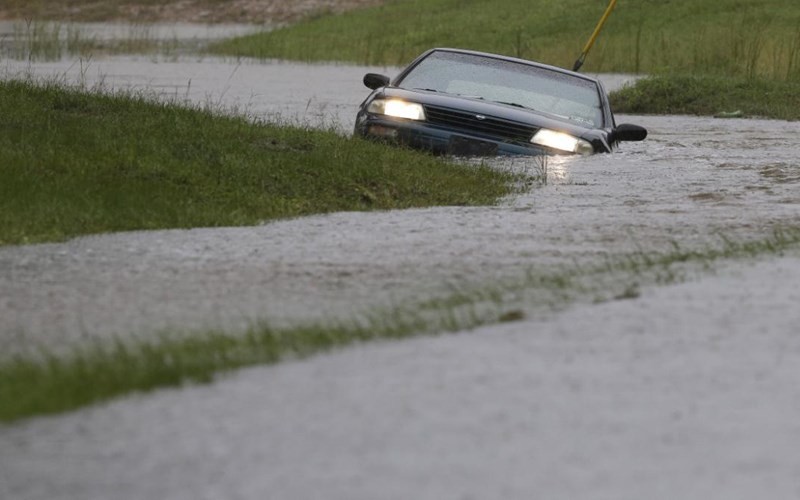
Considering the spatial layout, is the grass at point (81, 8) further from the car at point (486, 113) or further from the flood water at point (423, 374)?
the flood water at point (423, 374)

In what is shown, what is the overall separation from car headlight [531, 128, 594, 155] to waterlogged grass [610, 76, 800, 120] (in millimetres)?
11143

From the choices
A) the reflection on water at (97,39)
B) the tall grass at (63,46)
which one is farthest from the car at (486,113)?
the tall grass at (63,46)

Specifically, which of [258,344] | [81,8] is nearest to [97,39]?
[81,8]

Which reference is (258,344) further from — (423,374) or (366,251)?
(366,251)

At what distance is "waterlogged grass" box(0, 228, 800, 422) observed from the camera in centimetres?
547

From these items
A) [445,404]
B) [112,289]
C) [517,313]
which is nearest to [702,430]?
[445,404]

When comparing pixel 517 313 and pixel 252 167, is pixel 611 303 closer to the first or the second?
pixel 517 313

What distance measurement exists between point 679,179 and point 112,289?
6904 mm

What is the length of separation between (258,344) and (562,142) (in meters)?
7.55

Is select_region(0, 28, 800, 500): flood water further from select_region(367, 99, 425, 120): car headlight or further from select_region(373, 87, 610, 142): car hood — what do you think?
select_region(367, 99, 425, 120): car headlight

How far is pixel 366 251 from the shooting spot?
8672mm

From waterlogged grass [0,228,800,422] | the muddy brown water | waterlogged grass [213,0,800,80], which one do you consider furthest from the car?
waterlogged grass [213,0,800,80]

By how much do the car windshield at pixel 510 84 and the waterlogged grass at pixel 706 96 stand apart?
9.90m

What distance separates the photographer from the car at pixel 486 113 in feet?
43.8
